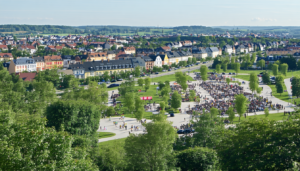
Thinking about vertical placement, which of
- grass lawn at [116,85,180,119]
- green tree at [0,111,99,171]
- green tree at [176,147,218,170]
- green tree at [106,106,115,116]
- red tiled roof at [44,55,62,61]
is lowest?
grass lawn at [116,85,180,119]

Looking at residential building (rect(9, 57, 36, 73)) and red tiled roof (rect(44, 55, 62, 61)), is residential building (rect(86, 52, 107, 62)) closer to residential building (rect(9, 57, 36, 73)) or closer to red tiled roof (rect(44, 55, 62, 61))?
red tiled roof (rect(44, 55, 62, 61))

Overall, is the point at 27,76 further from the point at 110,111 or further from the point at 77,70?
the point at 110,111

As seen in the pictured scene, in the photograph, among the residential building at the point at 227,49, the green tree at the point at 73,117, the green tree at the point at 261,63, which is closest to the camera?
the green tree at the point at 73,117

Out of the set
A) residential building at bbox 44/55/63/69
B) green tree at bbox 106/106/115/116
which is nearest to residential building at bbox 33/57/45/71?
residential building at bbox 44/55/63/69

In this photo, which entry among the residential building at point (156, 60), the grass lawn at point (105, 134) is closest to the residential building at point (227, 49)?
the residential building at point (156, 60)

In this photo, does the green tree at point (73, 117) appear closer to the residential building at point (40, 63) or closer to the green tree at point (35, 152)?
the green tree at point (35, 152)

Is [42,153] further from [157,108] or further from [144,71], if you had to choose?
[144,71]
